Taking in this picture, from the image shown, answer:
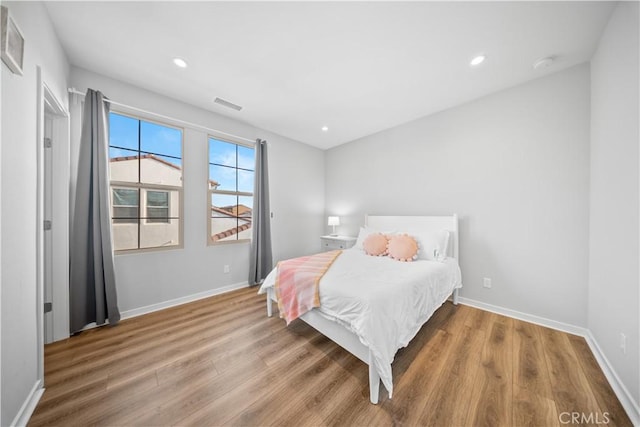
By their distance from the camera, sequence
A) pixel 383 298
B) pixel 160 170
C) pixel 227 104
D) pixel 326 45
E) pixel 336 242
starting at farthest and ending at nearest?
pixel 336 242 → pixel 227 104 → pixel 160 170 → pixel 326 45 → pixel 383 298

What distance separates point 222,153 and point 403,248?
294cm

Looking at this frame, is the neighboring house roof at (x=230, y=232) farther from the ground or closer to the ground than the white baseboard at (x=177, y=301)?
farther from the ground

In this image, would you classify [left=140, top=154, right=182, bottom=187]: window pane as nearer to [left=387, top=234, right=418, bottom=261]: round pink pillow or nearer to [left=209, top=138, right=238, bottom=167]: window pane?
[left=209, top=138, right=238, bottom=167]: window pane

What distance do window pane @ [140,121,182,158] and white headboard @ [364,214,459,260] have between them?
3033 millimetres

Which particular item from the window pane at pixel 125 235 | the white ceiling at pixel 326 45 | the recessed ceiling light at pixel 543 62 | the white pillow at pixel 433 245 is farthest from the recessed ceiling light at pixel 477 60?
the window pane at pixel 125 235

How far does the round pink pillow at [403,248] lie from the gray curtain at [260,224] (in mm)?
1937

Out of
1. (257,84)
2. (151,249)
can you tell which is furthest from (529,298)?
(151,249)

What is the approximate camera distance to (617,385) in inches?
53.3

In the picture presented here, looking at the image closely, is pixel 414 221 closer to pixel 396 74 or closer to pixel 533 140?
pixel 533 140

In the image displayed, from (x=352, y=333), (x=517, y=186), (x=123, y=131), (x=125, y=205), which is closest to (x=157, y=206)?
(x=125, y=205)

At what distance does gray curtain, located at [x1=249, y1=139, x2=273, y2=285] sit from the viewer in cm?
332

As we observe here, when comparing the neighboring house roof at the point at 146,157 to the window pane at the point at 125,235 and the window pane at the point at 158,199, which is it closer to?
the window pane at the point at 158,199

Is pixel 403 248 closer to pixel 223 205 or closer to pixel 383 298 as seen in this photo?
pixel 383 298

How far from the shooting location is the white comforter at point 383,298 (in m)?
1.33
